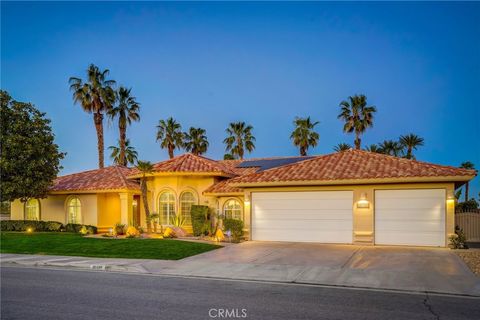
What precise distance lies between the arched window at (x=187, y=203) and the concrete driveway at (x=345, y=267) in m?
7.26

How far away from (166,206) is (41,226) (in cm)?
963

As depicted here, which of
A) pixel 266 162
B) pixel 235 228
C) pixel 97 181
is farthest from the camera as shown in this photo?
pixel 266 162

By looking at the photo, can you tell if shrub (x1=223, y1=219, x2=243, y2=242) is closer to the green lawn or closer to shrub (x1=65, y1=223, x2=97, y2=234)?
the green lawn

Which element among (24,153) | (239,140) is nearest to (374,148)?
(239,140)

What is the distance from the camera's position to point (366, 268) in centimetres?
1276

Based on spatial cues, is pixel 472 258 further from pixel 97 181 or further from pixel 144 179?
pixel 97 181

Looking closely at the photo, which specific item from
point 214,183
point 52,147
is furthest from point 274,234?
point 52,147

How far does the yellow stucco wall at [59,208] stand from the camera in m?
28.0

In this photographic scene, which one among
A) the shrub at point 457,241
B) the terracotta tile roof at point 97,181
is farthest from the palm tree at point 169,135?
the shrub at point 457,241

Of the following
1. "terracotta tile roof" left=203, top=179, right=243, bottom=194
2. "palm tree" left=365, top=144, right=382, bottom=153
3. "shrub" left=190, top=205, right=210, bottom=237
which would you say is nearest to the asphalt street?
"terracotta tile roof" left=203, top=179, right=243, bottom=194

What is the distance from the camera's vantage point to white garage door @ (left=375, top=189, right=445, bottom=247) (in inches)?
694

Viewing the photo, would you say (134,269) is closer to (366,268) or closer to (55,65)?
(366,268)

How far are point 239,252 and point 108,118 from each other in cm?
2904

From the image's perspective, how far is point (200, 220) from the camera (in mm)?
Answer: 23406
